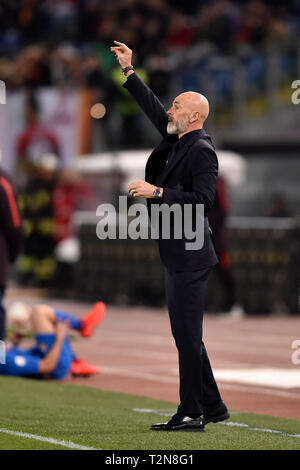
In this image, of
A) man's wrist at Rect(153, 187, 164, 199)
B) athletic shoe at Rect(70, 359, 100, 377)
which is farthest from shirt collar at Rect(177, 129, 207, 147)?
athletic shoe at Rect(70, 359, 100, 377)

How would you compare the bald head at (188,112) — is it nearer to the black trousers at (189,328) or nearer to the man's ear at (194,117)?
the man's ear at (194,117)

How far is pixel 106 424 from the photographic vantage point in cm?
893

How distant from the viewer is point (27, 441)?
7.87 m

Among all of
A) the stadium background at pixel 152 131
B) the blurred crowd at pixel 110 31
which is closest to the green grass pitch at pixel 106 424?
the stadium background at pixel 152 131

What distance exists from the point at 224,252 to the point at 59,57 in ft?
36.5

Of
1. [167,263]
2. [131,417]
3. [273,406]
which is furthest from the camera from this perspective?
[273,406]

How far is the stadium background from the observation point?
20.2m

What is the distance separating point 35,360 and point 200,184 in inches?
162

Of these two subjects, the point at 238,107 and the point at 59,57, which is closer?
the point at 238,107

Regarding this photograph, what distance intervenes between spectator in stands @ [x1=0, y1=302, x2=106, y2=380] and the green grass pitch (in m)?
0.31

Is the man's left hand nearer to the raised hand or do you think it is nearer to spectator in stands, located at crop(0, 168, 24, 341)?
the raised hand
